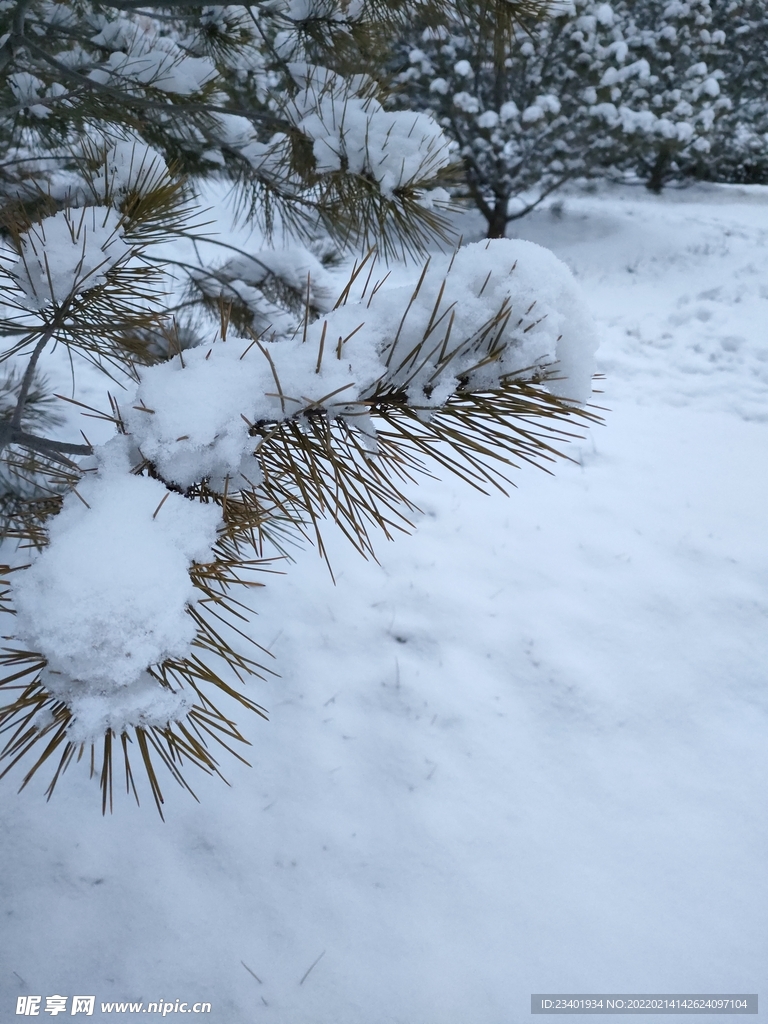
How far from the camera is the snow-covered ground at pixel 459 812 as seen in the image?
1433 millimetres

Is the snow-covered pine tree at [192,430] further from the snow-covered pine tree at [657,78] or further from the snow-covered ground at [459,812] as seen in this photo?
the snow-covered pine tree at [657,78]

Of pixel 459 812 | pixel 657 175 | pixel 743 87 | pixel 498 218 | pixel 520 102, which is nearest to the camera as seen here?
pixel 459 812

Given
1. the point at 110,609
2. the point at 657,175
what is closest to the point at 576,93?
the point at 657,175

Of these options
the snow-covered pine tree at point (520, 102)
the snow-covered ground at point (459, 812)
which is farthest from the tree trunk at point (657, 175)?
the snow-covered ground at point (459, 812)

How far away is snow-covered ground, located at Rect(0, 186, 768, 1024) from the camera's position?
1433 mm

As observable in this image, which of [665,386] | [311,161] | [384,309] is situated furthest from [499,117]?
[384,309]

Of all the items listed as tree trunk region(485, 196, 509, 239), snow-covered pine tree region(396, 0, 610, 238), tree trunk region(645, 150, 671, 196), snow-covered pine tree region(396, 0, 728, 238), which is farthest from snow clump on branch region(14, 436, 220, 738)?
tree trunk region(645, 150, 671, 196)

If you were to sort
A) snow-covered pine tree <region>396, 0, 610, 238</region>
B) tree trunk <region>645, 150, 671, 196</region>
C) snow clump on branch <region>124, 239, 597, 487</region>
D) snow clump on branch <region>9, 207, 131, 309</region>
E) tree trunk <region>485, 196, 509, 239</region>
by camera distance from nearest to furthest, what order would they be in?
snow clump on branch <region>124, 239, 597, 487</region> < snow clump on branch <region>9, 207, 131, 309</region> < snow-covered pine tree <region>396, 0, 610, 238</region> < tree trunk <region>485, 196, 509, 239</region> < tree trunk <region>645, 150, 671, 196</region>

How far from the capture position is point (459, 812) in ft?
5.63

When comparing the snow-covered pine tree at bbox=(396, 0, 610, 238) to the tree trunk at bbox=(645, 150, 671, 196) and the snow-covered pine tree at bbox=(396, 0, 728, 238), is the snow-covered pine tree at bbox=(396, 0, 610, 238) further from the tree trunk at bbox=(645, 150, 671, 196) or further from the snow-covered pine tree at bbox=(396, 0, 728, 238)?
the tree trunk at bbox=(645, 150, 671, 196)

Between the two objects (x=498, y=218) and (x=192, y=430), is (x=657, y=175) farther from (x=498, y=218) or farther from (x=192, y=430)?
(x=192, y=430)

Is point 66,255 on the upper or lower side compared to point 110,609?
upper

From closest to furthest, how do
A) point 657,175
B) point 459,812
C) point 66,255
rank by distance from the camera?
point 66,255
point 459,812
point 657,175

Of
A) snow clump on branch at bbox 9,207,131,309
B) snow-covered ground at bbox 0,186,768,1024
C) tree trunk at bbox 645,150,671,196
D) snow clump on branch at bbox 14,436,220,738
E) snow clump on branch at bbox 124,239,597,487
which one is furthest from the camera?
tree trunk at bbox 645,150,671,196
